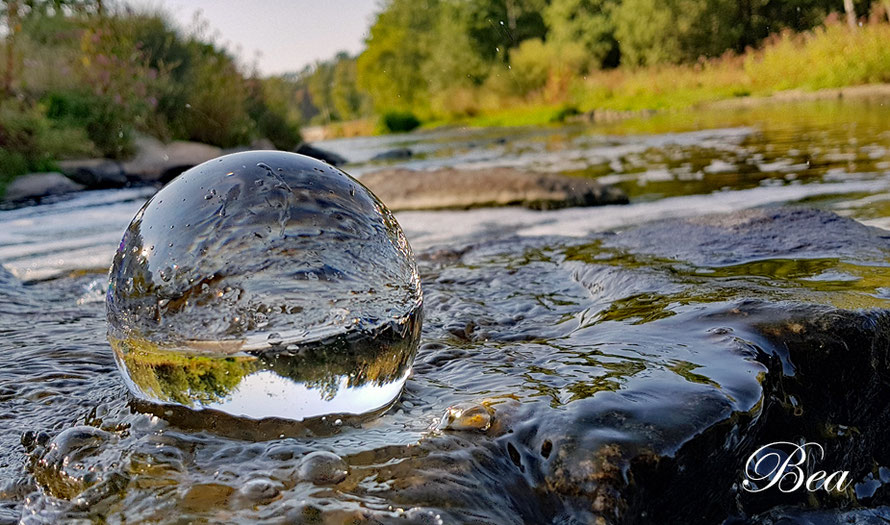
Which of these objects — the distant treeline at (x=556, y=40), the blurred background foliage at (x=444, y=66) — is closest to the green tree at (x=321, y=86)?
the blurred background foliage at (x=444, y=66)

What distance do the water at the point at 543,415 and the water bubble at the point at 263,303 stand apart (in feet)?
0.25

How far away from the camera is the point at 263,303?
1.58m

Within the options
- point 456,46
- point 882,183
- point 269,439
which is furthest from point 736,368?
point 456,46

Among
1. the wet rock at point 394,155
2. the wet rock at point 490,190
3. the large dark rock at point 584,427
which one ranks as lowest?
the wet rock at point 394,155

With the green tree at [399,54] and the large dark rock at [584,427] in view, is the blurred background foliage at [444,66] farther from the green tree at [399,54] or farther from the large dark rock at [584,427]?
the large dark rock at [584,427]

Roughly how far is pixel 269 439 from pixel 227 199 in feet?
1.95

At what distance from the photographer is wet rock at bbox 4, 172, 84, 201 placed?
32.9 ft

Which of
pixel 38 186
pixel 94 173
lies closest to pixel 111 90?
pixel 94 173

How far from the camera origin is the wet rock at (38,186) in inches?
395

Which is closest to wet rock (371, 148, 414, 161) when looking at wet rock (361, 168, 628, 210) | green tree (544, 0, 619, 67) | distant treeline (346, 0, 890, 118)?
wet rock (361, 168, 628, 210)

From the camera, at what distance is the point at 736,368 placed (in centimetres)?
158

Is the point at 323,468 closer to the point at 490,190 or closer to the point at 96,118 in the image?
the point at 490,190

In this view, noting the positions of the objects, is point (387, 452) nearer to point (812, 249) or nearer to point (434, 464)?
point (434, 464)

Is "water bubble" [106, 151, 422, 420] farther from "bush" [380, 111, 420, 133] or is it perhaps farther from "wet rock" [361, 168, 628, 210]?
"bush" [380, 111, 420, 133]
